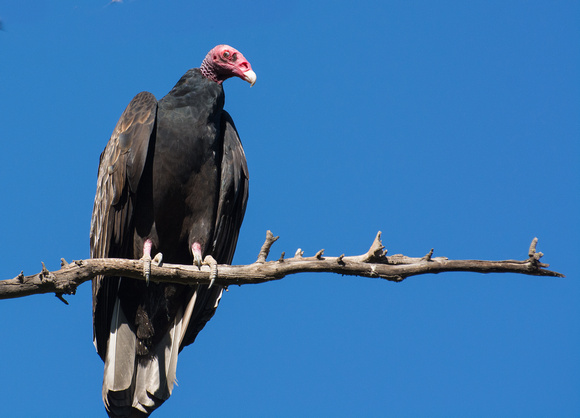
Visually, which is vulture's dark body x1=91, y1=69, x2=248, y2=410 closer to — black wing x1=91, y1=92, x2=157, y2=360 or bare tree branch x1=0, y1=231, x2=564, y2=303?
black wing x1=91, y1=92, x2=157, y2=360

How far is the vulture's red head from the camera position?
624 cm

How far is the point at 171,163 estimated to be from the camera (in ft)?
18.3

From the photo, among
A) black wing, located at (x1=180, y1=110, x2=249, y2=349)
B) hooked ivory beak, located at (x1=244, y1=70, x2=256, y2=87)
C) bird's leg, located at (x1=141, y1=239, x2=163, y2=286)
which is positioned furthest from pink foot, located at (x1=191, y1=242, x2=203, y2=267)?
hooked ivory beak, located at (x1=244, y1=70, x2=256, y2=87)

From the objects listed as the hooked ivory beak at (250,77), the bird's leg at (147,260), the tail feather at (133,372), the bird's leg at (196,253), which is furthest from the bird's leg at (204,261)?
the hooked ivory beak at (250,77)

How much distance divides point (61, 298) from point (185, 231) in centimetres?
162

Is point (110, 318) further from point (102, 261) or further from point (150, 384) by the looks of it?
point (102, 261)

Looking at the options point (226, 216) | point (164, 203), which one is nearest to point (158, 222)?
point (164, 203)

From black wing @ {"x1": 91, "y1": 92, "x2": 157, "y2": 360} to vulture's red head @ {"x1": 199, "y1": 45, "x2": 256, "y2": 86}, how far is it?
73 centimetres

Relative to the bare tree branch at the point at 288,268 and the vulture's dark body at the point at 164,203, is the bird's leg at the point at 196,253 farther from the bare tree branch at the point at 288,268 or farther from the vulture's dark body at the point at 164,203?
the bare tree branch at the point at 288,268

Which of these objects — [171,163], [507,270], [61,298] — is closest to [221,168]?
[171,163]

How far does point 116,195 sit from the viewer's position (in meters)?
5.39

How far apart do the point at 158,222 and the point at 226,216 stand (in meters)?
0.53

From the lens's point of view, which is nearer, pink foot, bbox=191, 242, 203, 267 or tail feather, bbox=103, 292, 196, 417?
pink foot, bbox=191, 242, 203, 267

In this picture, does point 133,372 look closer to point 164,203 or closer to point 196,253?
point 196,253
